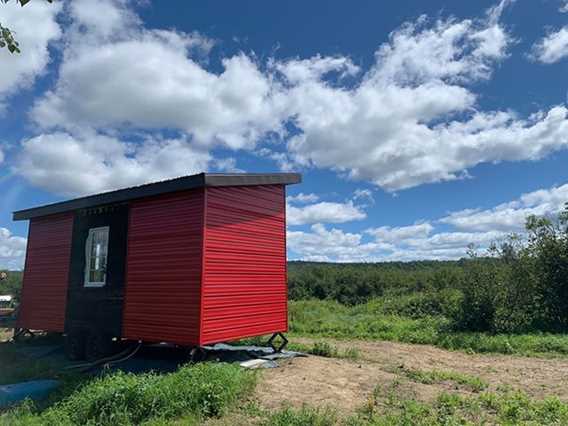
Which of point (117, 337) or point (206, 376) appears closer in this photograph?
point (206, 376)

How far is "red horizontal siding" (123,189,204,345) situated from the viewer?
25.4 ft

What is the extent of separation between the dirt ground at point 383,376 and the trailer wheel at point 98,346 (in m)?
3.81

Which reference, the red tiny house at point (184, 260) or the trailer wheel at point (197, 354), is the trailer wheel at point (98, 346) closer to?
the red tiny house at point (184, 260)

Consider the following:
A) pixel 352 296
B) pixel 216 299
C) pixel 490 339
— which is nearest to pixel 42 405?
pixel 216 299

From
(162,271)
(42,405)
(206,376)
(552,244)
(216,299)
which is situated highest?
(552,244)

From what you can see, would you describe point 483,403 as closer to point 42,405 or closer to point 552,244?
point 42,405

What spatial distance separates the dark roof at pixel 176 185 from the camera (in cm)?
784

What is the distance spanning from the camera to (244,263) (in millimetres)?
8602

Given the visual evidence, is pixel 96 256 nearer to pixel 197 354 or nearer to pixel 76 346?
pixel 76 346

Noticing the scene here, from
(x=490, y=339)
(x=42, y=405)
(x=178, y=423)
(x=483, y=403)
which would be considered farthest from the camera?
(x=490, y=339)

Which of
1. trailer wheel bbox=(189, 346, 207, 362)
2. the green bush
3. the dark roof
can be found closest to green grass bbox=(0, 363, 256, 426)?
trailer wheel bbox=(189, 346, 207, 362)

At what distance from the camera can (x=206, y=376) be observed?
6172 mm

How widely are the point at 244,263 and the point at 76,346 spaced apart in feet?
14.5

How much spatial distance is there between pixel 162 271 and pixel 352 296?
78.7ft
